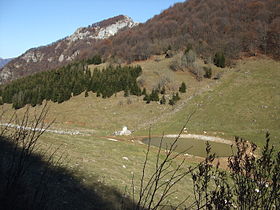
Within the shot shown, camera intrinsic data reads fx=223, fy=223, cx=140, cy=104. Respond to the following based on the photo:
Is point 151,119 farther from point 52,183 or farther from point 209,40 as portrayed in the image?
point 209,40

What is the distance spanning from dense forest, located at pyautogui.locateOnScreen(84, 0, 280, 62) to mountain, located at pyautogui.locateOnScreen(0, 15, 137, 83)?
45.2 meters

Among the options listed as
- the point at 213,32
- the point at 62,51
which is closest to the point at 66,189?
the point at 213,32

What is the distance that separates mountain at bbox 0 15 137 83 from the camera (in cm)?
10975

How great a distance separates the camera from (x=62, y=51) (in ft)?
417

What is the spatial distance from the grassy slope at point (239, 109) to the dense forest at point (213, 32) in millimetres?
11607

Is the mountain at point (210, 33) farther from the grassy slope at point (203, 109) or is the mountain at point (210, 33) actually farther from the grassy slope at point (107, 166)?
the grassy slope at point (107, 166)

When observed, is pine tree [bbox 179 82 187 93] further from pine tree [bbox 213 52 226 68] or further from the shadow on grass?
the shadow on grass

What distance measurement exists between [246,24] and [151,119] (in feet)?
126

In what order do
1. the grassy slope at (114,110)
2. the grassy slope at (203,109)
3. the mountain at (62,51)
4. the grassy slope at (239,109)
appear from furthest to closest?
the mountain at (62,51)
the grassy slope at (114,110)
the grassy slope at (203,109)
the grassy slope at (239,109)

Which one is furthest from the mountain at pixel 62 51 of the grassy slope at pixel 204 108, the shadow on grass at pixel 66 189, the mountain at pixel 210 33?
the shadow on grass at pixel 66 189

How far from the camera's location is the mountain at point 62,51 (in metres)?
110

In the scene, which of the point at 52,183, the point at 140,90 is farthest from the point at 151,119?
the point at 52,183

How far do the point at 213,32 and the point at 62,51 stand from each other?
9788 cm

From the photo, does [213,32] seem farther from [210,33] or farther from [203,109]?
[203,109]
